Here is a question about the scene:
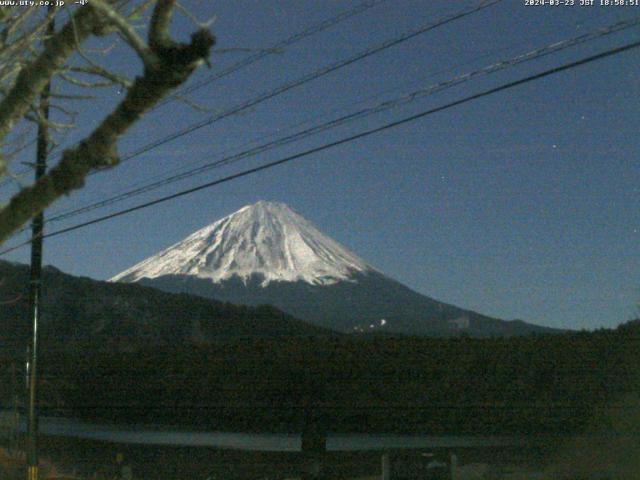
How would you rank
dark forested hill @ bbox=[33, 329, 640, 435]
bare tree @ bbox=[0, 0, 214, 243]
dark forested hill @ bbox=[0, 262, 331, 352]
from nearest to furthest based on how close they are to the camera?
bare tree @ bbox=[0, 0, 214, 243], dark forested hill @ bbox=[33, 329, 640, 435], dark forested hill @ bbox=[0, 262, 331, 352]

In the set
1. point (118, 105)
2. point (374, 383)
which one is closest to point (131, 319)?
point (374, 383)

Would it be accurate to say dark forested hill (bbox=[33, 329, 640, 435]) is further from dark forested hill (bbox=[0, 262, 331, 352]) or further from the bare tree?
the bare tree

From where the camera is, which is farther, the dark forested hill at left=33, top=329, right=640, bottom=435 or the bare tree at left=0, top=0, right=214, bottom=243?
the dark forested hill at left=33, top=329, right=640, bottom=435

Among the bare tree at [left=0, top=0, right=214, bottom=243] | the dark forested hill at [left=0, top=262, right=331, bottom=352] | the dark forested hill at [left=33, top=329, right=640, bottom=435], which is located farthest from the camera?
the dark forested hill at [left=0, top=262, right=331, bottom=352]

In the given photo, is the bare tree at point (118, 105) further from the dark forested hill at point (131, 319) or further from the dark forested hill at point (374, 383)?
the dark forested hill at point (131, 319)

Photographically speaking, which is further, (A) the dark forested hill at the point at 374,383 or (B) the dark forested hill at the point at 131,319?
(B) the dark forested hill at the point at 131,319

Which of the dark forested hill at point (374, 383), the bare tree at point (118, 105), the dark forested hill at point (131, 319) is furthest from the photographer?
the dark forested hill at point (131, 319)

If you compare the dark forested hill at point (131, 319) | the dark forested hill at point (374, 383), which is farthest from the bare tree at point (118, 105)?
the dark forested hill at point (131, 319)

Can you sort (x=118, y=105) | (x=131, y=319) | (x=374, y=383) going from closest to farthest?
(x=118, y=105) → (x=374, y=383) → (x=131, y=319)

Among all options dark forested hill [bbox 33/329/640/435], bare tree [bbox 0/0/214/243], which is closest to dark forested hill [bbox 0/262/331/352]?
dark forested hill [bbox 33/329/640/435]

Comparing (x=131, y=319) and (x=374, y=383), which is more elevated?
(x=131, y=319)

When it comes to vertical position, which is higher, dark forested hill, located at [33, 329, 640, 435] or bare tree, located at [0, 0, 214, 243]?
bare tree, located at [0, 0, 214, 243]

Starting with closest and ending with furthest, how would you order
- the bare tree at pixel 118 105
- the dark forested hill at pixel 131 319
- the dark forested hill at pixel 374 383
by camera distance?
the bare tree at pixel 118 105, the dark forested hill at pixel 374 383, the dark forested hill at pixel 131 319

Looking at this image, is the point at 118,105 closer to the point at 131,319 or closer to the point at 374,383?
the point at 374,383
